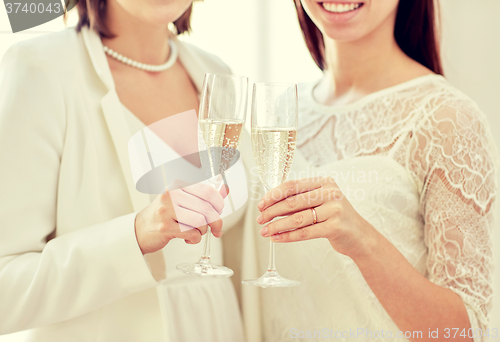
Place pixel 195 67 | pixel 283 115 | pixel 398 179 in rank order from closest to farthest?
pixel 283 115 < pixel 398 179 < pixel 195 67

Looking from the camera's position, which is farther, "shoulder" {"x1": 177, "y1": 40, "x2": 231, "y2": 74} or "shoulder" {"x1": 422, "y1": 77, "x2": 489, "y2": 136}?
"shoulder" {"x1": 177, "y1": 40, "x2": 231, "y2": 74}

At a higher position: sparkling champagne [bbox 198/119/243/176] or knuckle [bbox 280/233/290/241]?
sparkling champagne [bbox 198/119/243/176]

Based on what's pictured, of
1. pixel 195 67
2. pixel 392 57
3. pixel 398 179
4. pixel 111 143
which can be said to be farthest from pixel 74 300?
pixel 392 57

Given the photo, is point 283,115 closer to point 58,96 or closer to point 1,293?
point 58,96

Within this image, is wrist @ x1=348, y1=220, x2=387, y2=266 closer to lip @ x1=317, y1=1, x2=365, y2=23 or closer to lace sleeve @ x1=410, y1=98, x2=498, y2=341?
lace sleeve @ x1=410, y1=98, x2=498, y2=341

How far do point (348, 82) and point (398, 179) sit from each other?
0.43 metres

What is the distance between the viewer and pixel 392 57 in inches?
60.1

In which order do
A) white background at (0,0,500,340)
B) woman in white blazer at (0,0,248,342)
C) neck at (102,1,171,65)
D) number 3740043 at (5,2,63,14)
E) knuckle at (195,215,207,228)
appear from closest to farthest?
1. knuckle at (195,215,207,228)
2. woman in white blazer at (0,0,248,342)
3. neck at (102,1,171,65)
4. number 3740043 at (5,2,63,14)
5. white background at (0,0,500,340)

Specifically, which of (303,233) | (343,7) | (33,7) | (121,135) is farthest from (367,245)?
(33,7)

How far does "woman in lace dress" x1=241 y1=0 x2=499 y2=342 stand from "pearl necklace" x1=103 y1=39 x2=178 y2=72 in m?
0.44

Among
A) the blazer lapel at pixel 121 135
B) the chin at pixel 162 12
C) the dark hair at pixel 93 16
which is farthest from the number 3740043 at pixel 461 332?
the dark hair at pixel 93 16

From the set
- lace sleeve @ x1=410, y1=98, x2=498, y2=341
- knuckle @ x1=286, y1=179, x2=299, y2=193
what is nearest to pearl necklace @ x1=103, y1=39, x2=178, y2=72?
knuckle @ x1=286, y1=179, x2=299, y2=193

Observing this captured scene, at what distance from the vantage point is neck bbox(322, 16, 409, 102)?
151 cm

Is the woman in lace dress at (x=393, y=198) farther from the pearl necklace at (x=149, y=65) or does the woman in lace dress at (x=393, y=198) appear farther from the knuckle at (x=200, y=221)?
the pearl necklace at (x=149, y=65)
